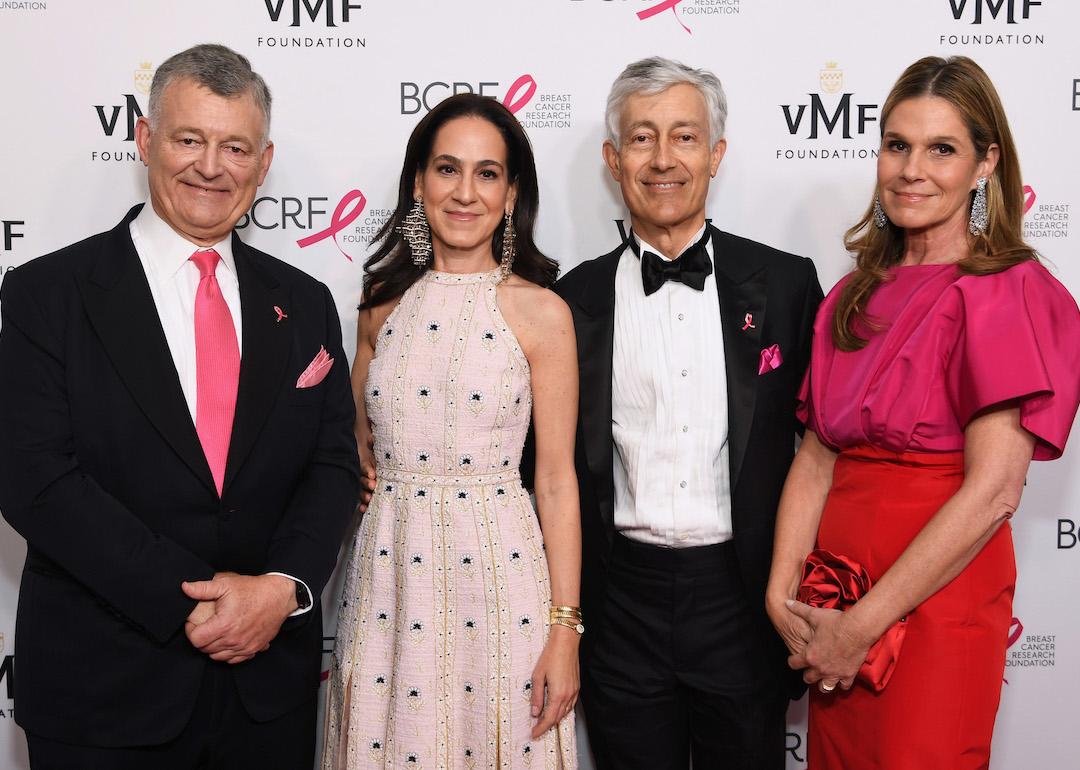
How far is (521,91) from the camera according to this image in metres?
2.67

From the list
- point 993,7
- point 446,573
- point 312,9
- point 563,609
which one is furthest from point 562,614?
point 993,7

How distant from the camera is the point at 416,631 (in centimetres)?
195

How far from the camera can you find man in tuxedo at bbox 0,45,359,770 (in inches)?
66.6

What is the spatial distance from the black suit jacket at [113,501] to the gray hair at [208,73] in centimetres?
32

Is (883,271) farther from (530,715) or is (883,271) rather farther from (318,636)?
(318,636)

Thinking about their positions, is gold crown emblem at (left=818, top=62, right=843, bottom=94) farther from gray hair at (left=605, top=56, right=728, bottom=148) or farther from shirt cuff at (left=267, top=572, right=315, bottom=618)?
shirt cuff at (left=267, top=572, right=315, bottom=618)

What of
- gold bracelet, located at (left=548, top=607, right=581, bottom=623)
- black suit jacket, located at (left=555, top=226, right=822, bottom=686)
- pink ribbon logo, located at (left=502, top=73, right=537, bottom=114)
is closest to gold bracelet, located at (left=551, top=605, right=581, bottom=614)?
gold bracelet, located at (left=548, top=607, right=581, bottom=623)

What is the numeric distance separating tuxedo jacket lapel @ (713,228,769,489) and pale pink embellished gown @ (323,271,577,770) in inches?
18.5

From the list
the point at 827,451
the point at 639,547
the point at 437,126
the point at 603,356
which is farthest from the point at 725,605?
the point at 437,126

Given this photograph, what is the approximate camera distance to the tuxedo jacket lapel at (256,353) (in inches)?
71.2

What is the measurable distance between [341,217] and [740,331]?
124 cm

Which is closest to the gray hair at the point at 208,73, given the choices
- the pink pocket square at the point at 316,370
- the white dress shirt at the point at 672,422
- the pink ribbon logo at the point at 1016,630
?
the pink pocket square at the point at 316,370

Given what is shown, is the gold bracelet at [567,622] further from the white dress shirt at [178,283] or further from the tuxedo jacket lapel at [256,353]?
the tuxedo jacket lapel at [256,353]

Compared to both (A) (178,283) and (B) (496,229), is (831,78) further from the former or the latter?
(A) (178,283)
